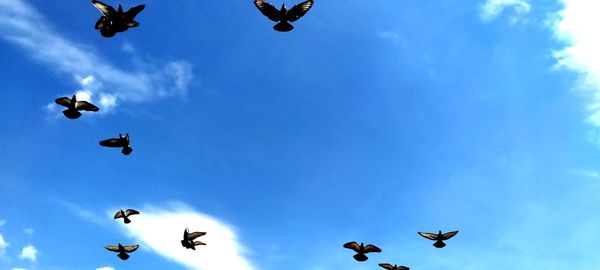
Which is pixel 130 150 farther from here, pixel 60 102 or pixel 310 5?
pixel 310 5

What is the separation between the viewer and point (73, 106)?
21.4 meters

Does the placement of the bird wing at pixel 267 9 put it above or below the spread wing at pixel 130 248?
above

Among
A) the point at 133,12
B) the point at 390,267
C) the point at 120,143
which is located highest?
the point at 133,12

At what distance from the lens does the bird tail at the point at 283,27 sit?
19766 millimetres

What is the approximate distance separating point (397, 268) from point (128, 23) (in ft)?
62.0

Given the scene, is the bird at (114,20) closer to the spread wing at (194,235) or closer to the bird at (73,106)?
the bird at (73,106)

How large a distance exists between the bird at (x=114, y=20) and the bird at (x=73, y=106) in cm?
333

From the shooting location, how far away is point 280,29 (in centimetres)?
1978

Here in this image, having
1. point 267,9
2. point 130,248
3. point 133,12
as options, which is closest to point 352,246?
point 130,248

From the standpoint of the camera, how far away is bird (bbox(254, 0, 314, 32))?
19.7 m

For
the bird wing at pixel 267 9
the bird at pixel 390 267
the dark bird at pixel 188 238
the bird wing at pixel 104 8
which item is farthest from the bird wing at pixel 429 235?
the bird wing at pixel 104 8

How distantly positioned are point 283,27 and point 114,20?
25.6 feet

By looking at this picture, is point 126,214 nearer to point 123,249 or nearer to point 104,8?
point 123,249

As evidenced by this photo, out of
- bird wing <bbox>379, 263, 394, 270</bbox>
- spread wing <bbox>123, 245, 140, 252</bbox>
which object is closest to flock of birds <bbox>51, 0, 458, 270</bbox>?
bird wing <bbox>379, 263, 394, 270</bbox>
